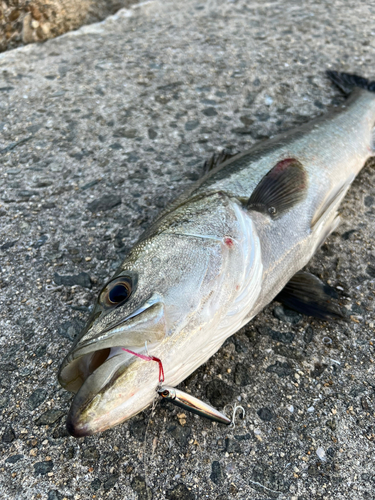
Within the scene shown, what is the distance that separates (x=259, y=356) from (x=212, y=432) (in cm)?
52

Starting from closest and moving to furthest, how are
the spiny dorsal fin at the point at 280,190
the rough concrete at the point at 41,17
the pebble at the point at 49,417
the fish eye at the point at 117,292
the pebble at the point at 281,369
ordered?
the fish eye at the point at 117,292
the pebble at the point at 49,417
the pebble at the point at 281,369
the spiny dorsal fin at the point at 280,190
the rough concrete at the point at 41,17

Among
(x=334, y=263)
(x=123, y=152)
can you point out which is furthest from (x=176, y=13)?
(x=334, y=263)

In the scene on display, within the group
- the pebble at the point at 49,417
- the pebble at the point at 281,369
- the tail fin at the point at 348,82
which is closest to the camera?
the pebble at the point at 49,417

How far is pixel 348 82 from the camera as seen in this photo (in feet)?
13.8

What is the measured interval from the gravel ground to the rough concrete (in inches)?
6.6

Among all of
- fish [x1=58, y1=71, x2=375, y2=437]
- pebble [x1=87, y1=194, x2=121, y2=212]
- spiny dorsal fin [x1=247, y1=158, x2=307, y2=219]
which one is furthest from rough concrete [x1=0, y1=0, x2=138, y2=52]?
spiny dorsal fin [x1=247, y1=158, x2=307, y2=219]

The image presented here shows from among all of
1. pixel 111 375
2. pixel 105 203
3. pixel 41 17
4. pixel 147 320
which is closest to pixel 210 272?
pixel 147 320

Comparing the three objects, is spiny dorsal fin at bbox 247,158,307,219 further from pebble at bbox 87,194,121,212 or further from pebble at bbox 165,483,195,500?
pebble at bbox 165,483,195,500

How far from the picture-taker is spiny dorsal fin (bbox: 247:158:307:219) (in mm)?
2393

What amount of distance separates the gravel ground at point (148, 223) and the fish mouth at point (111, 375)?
0.50 meters

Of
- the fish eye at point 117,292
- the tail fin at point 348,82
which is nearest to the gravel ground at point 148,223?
the tail fin at point 348,82

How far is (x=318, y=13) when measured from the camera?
5.40 meters

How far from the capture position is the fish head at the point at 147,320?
1.52 metres

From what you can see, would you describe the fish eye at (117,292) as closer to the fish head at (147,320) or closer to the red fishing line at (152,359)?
the fish head at (147,320)
